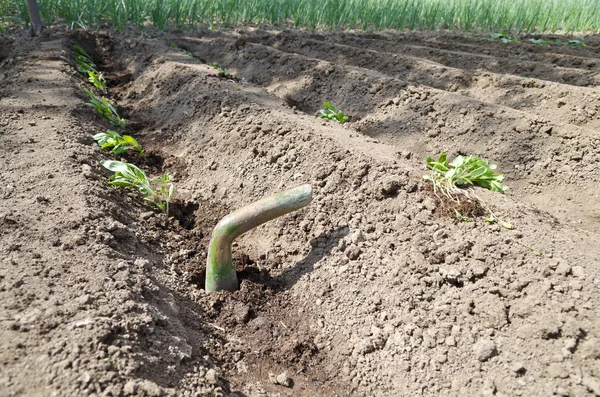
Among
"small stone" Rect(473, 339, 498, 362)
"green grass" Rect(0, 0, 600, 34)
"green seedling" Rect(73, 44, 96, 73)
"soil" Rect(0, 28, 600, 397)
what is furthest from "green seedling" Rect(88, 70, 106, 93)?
"small stone" Rect(473, 339, 498, 362)

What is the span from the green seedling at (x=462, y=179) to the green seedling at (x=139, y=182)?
143 centimetres

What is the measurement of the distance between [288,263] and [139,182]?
41.3 inches

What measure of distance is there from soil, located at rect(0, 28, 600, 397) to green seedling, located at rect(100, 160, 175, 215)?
74 mm

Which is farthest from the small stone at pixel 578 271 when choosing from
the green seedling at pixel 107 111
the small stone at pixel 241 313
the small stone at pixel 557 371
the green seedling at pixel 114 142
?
the green seedling at pixel 107 111

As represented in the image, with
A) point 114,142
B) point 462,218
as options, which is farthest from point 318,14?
point 462,218

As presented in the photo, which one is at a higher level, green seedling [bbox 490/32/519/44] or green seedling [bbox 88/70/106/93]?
green seedling [bbox 490/32/519/44]

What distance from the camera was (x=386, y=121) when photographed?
4.10 m

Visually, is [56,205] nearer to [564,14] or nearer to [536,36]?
[536,36]

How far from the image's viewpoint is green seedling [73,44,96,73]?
473cm

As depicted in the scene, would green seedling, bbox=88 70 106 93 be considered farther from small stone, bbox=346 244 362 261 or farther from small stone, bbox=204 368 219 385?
small stone, bbox=204 368 219 385

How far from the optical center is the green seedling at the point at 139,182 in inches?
96.8

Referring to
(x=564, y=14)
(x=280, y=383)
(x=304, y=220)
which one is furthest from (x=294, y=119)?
(x=564, y=14)

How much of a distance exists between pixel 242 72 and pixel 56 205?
149 inches

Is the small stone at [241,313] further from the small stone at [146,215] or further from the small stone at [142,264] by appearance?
the small stone at [146,215]
